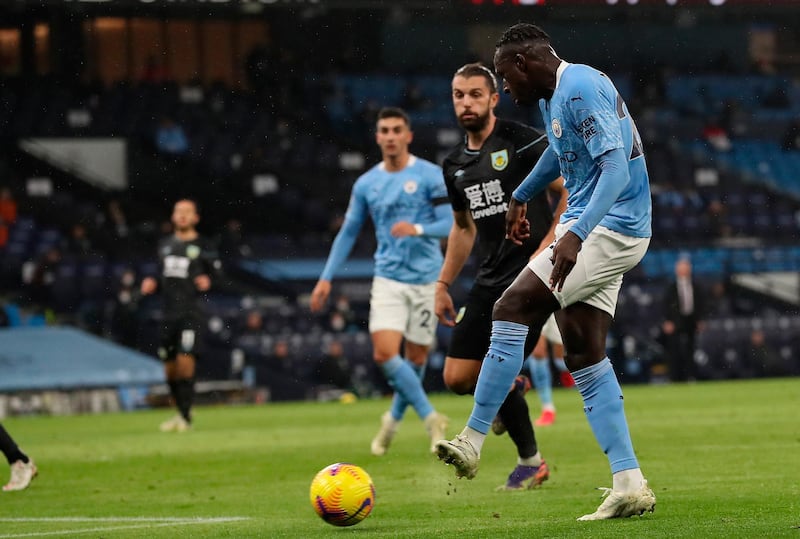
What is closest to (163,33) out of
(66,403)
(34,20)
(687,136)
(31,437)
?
(34,20)

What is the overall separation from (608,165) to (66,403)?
1814cm

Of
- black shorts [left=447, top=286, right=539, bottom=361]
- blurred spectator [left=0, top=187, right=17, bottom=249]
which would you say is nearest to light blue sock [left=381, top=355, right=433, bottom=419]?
black shorts [left=447, top=286, right=539, bottom=361]

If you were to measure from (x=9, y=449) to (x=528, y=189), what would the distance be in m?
4.26

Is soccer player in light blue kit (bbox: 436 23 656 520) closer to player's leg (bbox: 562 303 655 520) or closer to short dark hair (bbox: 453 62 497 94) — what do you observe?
player's leg (bbox: 562 303 655 520)

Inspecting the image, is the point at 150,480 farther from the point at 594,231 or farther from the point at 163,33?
the point at 163,33

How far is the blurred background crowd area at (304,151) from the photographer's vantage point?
2642 cm

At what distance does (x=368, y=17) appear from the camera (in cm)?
3881

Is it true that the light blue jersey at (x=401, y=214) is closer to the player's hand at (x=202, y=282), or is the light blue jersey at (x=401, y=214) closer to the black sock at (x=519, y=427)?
the black sock at (x=519, y=427)

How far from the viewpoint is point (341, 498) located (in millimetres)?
6898

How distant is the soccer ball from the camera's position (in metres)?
6.90

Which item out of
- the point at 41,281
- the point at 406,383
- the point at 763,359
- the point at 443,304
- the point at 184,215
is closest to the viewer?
the point at 443,304

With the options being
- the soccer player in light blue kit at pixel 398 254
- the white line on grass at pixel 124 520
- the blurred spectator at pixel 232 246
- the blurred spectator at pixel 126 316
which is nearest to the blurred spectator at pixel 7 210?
the blurred spectator at pixel 126 316

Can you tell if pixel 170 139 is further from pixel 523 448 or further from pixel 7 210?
pixel 523 448

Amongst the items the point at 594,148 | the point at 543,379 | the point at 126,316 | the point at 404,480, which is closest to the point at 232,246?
the point at 126,316
